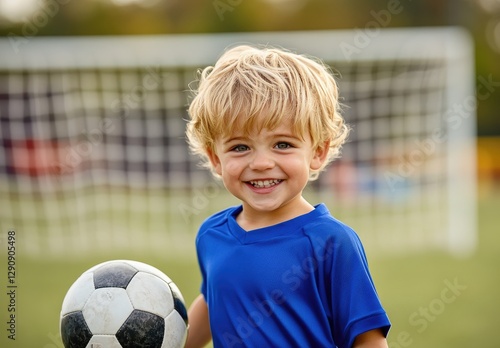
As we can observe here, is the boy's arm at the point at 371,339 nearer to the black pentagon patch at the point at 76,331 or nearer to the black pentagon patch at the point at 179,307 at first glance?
the black pentagon patch at the point at 179,307

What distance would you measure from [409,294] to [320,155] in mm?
4311

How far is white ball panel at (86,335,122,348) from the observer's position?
2.49 metres

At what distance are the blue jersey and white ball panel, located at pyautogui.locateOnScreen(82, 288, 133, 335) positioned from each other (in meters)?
0.32

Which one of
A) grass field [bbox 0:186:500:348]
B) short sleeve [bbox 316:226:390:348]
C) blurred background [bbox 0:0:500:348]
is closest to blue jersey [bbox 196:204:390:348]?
short sleeve [bbox 316:226:390:348]

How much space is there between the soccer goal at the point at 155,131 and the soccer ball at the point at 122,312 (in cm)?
686

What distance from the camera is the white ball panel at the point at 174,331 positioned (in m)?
2.55

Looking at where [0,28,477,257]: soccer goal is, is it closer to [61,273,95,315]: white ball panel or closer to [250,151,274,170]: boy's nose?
[61,273,95,315]: white ball panel

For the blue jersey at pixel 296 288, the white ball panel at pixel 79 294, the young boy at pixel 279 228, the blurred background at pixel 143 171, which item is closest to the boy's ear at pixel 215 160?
the young boy at pixel 279 228

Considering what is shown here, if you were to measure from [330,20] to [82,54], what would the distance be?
16.3m

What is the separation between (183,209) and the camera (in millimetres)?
10328

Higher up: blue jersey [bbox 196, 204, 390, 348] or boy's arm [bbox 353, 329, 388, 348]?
blue jersey [bbox 196, 204, 390, 348]

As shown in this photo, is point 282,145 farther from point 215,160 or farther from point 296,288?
point 296,288

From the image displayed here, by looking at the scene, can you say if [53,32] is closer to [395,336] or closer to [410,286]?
[410,286]

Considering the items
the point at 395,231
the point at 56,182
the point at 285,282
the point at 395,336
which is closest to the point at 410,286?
the point at 395,336
